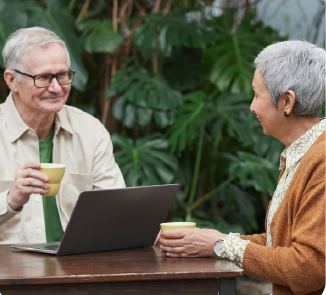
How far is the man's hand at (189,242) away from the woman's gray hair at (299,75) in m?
0.41

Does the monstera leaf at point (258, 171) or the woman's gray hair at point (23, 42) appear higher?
the woman's gray hair at point (23, 42)

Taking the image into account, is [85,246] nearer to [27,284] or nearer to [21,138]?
[27,284]

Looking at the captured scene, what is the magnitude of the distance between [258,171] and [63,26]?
153 cm

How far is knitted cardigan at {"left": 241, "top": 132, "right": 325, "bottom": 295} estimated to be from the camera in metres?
1.17

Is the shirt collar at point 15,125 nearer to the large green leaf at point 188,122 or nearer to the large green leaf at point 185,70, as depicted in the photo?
the large green leaf at point 188,122

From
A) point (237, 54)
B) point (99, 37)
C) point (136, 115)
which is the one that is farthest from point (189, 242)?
point (99, 37)

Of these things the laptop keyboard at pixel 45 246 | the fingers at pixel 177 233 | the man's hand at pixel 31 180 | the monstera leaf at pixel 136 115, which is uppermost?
the monstera leaf at pixel 136 115

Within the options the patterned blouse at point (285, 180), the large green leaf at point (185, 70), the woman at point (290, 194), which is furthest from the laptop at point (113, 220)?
the large green leaf at point (185, 70)

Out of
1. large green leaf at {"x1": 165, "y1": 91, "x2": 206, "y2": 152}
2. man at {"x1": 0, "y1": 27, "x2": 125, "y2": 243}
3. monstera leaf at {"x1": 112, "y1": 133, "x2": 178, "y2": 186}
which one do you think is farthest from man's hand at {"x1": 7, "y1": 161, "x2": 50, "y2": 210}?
large green leaf at {"x1": 165, "y1": 91, "x2": 206, "y2": 152}

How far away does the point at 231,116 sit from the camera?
3023 millimetres

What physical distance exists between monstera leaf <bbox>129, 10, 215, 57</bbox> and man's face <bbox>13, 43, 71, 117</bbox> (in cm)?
122

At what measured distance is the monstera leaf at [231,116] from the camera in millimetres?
2920

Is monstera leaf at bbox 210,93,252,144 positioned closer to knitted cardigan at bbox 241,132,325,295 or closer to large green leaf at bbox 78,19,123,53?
large green leaf at bbox 78,19,123,53

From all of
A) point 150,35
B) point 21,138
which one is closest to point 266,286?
point 150,35
